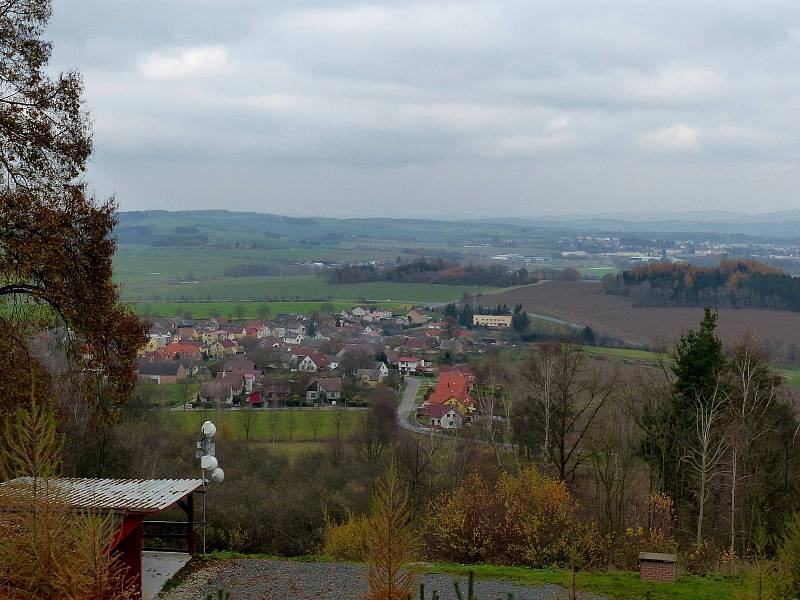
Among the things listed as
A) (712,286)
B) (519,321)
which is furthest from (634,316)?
(712,286)

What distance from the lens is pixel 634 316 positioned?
64188mm

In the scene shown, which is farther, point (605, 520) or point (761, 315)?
point (761, 315)

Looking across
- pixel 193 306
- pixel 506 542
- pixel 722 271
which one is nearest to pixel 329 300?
pixel 193 306

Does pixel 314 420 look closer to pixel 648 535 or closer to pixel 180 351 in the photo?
pixel 180 351

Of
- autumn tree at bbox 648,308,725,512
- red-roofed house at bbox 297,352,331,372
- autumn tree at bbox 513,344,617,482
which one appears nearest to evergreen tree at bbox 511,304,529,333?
red-roofed house at bbox 297,352,331,372

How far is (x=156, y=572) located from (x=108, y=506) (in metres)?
1.97

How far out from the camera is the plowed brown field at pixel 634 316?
52031 millimetres

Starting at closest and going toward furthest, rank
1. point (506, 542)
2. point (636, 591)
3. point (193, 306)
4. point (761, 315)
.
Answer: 1. point (636, 591)
2. point (506, 542)
3. point (761, 315)
4. point (193, 306)

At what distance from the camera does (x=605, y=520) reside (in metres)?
20.0

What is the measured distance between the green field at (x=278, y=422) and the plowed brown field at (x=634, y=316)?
18.2 m

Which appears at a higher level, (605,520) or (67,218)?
(67,218)

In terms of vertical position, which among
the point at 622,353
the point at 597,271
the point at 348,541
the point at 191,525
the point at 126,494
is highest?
the point at 126,494

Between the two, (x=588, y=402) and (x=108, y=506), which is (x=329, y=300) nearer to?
(x=588, y=402)

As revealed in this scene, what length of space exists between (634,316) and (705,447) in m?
48.0
